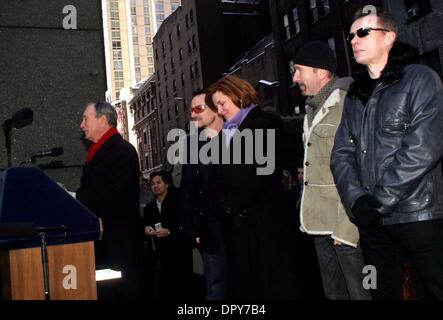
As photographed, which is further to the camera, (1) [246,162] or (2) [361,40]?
(1) [246,162]

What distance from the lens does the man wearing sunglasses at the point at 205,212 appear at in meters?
4.86

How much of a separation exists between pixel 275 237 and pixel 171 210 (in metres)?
3.40

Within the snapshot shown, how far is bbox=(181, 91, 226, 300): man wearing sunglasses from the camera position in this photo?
486 cm

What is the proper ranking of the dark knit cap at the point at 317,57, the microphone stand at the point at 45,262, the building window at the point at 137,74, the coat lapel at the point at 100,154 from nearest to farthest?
the microphone stand at the point at 45,262 < the dark knit cap at the point at 317,57 < the coat lapel at the point at 100,154 < the building window at the point at 137,74

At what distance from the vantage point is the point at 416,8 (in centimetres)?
1972

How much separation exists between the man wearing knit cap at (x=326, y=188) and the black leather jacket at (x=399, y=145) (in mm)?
524

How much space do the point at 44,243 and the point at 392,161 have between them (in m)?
1.86

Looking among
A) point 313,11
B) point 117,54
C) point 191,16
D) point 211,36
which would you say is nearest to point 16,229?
point 313,11

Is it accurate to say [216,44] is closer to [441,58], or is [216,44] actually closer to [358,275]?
[441,58]

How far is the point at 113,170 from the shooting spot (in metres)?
4.18

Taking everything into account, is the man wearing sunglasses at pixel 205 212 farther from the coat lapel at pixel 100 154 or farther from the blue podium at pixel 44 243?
the blue podium at pixel 44 243

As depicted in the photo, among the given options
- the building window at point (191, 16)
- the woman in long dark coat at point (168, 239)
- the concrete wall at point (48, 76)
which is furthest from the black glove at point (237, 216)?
the building window at point (191, 16)

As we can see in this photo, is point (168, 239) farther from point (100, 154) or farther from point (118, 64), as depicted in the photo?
point (118, 64)
